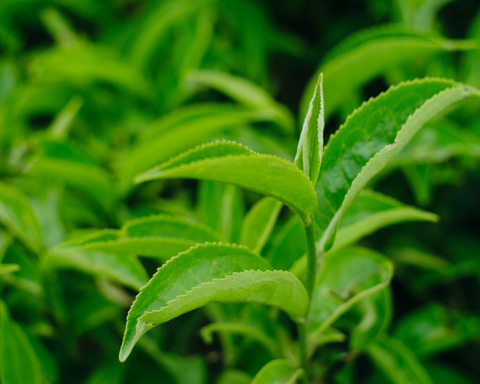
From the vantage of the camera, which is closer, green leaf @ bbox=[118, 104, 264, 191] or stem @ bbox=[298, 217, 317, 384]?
stem @ bbox=[298, 217, 317, 384]

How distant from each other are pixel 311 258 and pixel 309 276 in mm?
37

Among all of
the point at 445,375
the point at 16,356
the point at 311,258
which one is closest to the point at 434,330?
the point at 445,375

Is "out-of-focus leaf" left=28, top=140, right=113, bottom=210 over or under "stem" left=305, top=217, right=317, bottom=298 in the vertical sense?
under

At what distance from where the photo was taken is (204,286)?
0.44m

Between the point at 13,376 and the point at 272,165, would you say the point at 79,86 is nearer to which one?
the point at 13,376

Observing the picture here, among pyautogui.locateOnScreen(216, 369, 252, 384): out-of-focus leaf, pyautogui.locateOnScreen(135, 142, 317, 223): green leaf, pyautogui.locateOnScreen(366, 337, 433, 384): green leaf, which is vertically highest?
pyautogui.locateOnScreen(135, 142, 317, 223): green leaf

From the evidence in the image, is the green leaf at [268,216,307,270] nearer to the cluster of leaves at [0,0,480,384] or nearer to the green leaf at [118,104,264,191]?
the cluster of leaves at [0,0,480,384]

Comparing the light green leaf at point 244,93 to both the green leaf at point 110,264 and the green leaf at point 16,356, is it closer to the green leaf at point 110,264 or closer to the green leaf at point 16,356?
the green leaf at point 110,264

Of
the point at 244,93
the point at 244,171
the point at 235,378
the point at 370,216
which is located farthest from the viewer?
the point at 244,93

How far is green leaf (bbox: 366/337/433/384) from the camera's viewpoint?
0.76 m

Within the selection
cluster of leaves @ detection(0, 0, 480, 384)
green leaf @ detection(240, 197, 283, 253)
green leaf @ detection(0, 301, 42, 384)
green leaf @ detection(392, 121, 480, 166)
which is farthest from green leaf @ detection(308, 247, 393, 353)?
green leaf @ detection(0, 301, 42, 384)

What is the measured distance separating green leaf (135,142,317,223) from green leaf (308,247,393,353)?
0.90 feet

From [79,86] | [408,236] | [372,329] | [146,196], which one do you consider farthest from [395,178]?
[79,86]

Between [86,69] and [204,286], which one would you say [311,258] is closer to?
[204,286]
